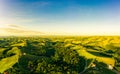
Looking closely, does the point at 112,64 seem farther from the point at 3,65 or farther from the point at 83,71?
the point at 3,65

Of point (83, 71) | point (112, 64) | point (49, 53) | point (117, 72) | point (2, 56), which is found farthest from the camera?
point (49, 53)

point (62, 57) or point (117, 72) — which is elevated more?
point (62, 57)

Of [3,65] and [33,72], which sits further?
[3,65]

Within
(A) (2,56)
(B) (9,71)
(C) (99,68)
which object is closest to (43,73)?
(B) (9,71)

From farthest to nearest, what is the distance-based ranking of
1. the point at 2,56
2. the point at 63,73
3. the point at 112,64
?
the point at 2,56
the point at 112,64
the point at 63,73

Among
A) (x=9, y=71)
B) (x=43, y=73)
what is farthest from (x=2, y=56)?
(x=43, y=73)

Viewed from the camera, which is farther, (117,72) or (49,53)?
(49,53)

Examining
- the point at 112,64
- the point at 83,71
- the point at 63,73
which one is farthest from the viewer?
the point at 112,64

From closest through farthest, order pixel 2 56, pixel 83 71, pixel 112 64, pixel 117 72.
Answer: pixel 83 71, pixel 117 72, pixel 112 64, pixel 2 56

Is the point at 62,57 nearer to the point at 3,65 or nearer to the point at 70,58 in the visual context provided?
the point at 70,58
